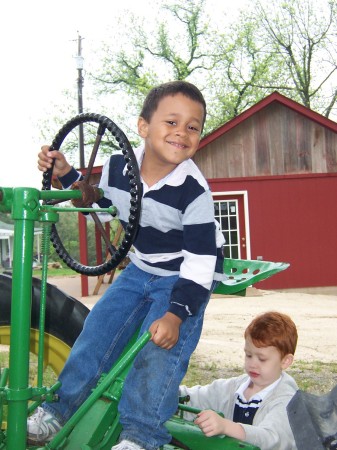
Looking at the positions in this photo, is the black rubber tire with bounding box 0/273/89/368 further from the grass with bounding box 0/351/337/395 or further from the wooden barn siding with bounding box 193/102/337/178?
the wooden barn siding with bounding box 193/102/337/178

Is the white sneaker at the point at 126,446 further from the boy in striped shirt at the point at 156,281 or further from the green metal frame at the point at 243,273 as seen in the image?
the green metal frame at the point at 243,273

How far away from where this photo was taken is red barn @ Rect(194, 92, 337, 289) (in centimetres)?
1287

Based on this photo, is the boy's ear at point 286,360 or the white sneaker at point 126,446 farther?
the boy's ear at point 286,360

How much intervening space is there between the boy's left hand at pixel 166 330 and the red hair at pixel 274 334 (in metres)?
0.53

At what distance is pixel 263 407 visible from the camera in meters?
2.46

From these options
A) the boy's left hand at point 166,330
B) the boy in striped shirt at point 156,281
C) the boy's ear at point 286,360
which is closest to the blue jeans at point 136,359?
the boy in striped shirt at point 156,281

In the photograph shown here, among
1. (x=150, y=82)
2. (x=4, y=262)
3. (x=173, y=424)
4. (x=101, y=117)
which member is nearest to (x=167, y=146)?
(x=101, y=117)

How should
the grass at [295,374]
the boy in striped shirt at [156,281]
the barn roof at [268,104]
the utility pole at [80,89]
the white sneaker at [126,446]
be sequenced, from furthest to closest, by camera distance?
the utility pole at [80,89]
the barn roof at [268,104]
the grass at [295,374]
the boy in striped shirt at [156,281]
the white sneaker at [126,446]

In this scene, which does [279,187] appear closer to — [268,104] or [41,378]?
[268,104]

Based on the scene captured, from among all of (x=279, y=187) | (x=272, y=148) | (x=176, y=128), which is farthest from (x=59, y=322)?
(x=272, y=148)

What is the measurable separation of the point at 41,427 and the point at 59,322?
67 centimetres

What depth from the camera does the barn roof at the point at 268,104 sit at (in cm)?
1273

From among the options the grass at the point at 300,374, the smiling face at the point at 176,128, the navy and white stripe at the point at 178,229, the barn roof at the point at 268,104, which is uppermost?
the barn roof at the point at 268,104

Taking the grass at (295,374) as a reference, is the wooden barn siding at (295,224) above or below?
above
